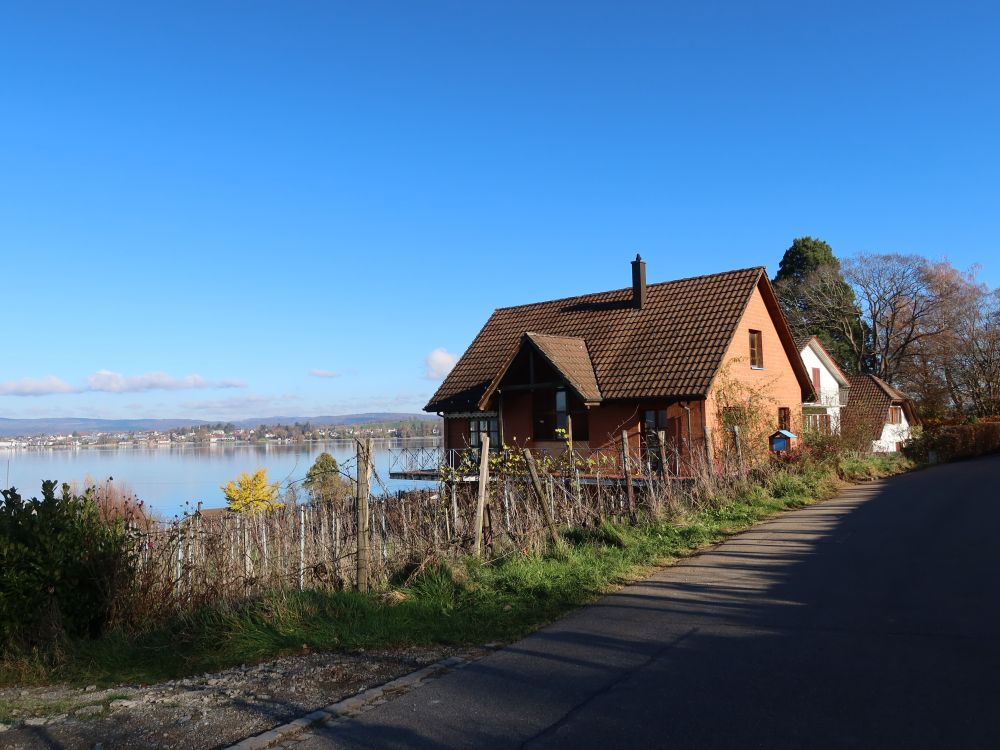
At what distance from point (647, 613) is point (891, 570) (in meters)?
3.82

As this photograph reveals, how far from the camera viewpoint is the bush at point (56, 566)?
880 cm

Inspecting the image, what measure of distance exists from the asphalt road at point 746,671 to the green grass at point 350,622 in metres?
0.59

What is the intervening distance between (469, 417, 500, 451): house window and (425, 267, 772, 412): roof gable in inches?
30.3

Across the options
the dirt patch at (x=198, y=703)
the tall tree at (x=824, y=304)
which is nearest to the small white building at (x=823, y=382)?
the tall tree at (x=824, y=304)

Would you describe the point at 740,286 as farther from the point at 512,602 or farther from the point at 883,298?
the point at 883,298

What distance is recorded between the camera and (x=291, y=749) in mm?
5168

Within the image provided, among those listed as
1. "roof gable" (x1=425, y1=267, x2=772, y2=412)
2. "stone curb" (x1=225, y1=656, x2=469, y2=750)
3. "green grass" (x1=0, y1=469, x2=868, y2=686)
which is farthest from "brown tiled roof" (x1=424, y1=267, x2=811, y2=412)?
"stone curb" (x1=225, y1=656, x2=469, y2=750)

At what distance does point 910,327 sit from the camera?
A: 176ft

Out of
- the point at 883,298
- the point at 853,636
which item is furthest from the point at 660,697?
the point at 883,298

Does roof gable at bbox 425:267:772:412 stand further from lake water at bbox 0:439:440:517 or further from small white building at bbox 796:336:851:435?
small white building at bbox 796:336:851:435

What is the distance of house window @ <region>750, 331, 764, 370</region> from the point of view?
27828 millimetres

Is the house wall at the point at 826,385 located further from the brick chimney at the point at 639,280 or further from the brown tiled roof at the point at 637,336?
the brick chimney at the point at 639,280

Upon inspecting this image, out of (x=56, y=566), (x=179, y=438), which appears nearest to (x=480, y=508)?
(x=56, y=566)

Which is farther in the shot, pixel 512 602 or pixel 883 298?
pixel 883 298
